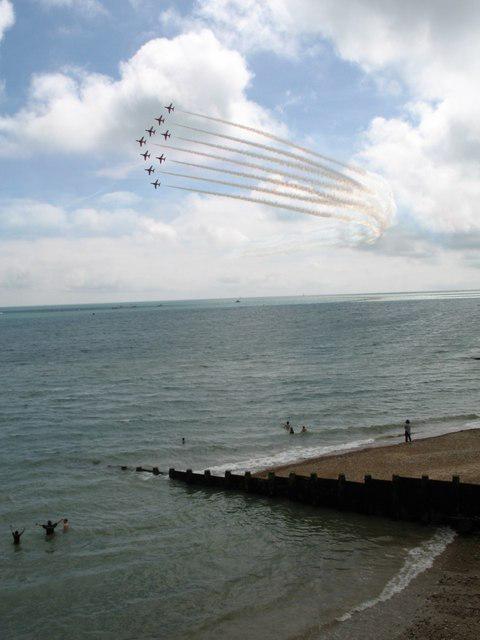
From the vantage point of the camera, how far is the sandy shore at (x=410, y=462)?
32.6 m

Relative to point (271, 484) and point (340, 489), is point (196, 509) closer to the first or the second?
point (271, 484)

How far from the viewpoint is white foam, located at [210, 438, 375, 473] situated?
3897 centimetres

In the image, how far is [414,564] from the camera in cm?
2348

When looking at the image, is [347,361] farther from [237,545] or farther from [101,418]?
[237,545]

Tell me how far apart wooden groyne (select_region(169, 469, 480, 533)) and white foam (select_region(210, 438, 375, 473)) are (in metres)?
5.48

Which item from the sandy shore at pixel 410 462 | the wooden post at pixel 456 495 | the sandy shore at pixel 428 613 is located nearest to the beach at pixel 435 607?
the sandy shore at pixel 428 613

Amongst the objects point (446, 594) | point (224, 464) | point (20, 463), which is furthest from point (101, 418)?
point (446, 594)

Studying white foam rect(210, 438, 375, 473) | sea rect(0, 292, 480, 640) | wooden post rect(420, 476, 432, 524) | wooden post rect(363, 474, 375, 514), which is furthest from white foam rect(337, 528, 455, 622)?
white foam rect(210, 438, 375, 473)

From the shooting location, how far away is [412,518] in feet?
91.8

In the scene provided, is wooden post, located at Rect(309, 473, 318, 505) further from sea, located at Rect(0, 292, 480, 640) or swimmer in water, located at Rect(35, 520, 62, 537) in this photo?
swimmer in water, located at Rect(35, 520, 62, 537)

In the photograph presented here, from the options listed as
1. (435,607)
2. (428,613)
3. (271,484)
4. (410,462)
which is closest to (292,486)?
(271,484)

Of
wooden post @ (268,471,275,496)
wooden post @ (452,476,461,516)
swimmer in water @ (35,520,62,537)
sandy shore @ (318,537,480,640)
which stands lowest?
swimmer in water @ (35,520,62,537)

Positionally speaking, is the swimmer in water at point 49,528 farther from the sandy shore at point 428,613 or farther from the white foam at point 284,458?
the sandy shore at point 428,613

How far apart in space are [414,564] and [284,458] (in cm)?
1780
